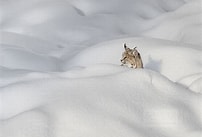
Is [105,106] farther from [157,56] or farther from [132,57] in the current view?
[157,56]

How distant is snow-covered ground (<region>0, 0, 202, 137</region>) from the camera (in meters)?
2.05

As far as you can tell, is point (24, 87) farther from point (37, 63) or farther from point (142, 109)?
point (37, 63)

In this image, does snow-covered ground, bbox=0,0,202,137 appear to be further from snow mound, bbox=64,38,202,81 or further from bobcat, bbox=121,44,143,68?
bobcat, bbox=121,44,143,68

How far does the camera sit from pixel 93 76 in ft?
8.76

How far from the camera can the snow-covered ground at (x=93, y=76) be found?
2.05 metres

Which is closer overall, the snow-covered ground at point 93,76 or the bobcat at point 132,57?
the snow-covered ground at point 93,76

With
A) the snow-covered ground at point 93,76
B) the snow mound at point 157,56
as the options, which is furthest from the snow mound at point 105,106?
the snow mound at point 157,56

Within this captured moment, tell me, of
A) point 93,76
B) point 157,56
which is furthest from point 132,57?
point 157,56

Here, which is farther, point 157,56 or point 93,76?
point 157,56

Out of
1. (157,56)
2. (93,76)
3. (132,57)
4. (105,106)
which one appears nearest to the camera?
(105,106)

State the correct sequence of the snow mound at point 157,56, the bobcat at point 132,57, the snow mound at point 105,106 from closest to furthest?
the snow mound at point 105,106 < the bobcat at point 132,57 < the snow mound at point 157,56

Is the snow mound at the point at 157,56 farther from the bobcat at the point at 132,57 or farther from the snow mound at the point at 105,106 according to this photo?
the snow mound at the point at 105,106

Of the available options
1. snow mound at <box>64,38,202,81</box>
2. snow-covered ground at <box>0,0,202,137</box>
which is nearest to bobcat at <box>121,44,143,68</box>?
snow-covered ground at <box>0,0,202,137</box>

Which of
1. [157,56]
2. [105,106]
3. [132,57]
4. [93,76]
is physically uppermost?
[157,56]
